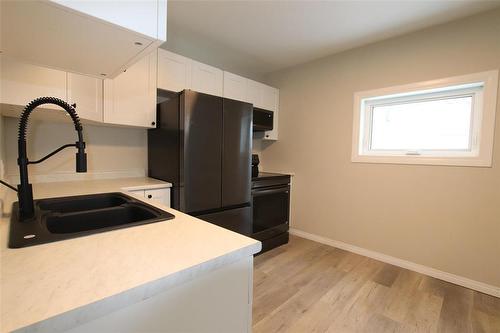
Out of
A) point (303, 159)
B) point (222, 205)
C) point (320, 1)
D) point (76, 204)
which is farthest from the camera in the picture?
point (303, 159)

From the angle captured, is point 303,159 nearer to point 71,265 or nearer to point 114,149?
point 114,149

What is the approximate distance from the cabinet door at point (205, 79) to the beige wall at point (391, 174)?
115 centimetres

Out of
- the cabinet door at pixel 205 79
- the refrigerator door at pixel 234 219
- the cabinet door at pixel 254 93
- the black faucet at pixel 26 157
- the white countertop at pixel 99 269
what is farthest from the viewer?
the cabinet door at pixel 254 93

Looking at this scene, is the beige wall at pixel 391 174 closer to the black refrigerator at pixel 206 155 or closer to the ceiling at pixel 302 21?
the ceiling at pixel 302 21

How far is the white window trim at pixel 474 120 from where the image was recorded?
6.27 feet

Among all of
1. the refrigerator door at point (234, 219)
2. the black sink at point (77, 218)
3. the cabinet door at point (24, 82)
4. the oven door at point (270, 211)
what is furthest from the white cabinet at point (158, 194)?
the oven door at point (270, 211)

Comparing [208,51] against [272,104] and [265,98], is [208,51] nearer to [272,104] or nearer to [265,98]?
[265,98]

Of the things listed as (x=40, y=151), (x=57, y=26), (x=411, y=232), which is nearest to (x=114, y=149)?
(x=40, y=151)

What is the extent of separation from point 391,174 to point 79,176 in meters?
3.07

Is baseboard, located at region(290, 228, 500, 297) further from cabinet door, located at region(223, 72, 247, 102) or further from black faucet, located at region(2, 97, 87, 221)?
black faucet, located at region(2, 97, 87, 221)

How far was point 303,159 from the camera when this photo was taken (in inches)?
124

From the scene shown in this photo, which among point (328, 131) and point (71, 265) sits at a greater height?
point (328, 131)

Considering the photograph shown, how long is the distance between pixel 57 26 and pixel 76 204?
0.97 metres

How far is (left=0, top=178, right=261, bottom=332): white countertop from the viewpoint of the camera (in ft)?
1.28
